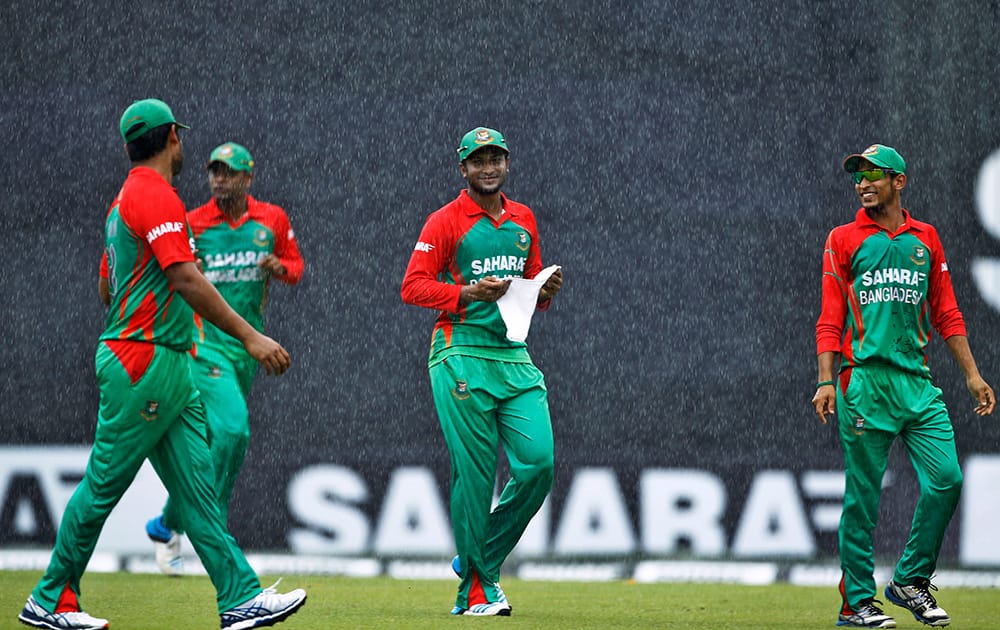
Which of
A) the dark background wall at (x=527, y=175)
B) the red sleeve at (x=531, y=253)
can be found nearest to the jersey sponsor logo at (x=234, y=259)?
the dark background wall at (x=527, y=175)

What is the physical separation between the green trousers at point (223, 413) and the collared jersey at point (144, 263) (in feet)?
9.81

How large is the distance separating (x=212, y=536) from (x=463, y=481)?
1920 mm

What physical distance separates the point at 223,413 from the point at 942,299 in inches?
159

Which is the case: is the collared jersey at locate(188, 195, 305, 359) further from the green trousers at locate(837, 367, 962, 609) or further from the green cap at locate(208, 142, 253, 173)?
the green trousers at locate(837, 367, 962, 609)

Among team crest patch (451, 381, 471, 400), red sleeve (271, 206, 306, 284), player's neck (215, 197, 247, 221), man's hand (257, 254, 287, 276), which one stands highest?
player's neck (215, 197, 247, 221)

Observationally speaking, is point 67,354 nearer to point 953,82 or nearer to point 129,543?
point 129,543

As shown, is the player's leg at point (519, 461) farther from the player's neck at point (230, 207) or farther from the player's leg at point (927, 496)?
the player's neck at point (230, 207)

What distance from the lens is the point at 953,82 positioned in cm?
1062

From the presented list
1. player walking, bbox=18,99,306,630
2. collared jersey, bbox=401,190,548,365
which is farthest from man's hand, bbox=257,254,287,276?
player walking, bbox=18,99,306,630

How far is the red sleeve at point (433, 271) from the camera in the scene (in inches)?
295

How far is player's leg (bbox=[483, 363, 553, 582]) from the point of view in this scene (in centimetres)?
754

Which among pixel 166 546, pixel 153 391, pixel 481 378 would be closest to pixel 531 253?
pixel 481 378

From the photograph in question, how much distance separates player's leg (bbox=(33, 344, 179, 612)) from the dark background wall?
15.4 ft

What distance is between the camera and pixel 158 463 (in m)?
6.07
